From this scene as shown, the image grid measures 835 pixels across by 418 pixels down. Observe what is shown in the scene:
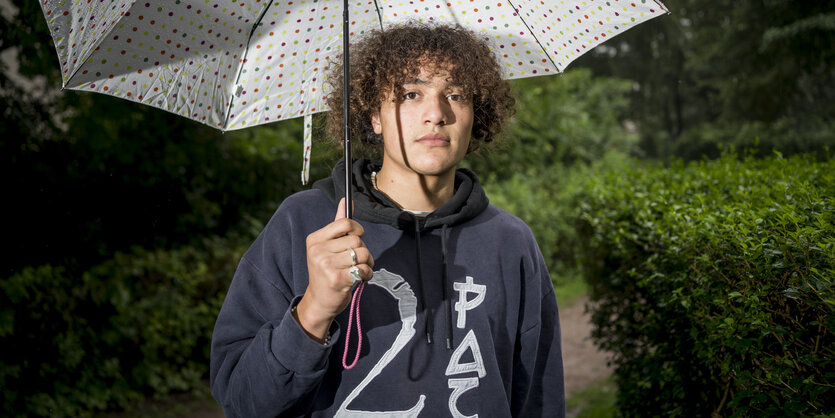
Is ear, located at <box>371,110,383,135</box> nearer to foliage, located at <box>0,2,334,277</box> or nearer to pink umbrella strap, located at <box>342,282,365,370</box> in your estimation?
pink umbrella strap, located at <box>342,282,365,370</box>

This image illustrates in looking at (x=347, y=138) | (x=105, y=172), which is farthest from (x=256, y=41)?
(x=105, y=172)

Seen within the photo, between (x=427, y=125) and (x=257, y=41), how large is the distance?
73cm

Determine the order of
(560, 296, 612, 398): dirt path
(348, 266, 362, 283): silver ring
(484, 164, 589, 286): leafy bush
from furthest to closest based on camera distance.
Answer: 1. (484, 164, 589, 286): leafy bush
2. (560, 296, 612, 398): dirt path
3. (348, 266, 362, 283): silver ring

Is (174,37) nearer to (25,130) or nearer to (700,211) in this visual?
(700,211)

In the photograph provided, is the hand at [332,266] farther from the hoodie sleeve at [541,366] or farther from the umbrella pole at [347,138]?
the hoodie sleeve at [541,366]

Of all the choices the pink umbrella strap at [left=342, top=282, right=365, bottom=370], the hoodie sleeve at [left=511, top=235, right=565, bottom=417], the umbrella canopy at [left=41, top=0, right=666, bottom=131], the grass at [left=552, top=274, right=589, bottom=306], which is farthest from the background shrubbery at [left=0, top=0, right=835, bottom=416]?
the grass at [left=552, top=274, right=589, bottom=306]

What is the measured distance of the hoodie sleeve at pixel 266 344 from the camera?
159 cm

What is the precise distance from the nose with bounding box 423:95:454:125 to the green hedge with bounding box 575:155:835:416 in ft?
3.63

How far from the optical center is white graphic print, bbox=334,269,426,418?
1.80 m

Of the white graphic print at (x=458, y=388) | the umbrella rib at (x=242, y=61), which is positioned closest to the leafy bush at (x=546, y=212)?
the umbrella rib at (x=242, y=61)

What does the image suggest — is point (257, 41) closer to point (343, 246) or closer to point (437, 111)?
point (437, 111)

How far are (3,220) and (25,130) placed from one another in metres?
0.67

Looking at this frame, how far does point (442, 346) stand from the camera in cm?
187

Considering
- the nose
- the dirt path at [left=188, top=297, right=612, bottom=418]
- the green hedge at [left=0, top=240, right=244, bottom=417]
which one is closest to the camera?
the nose
